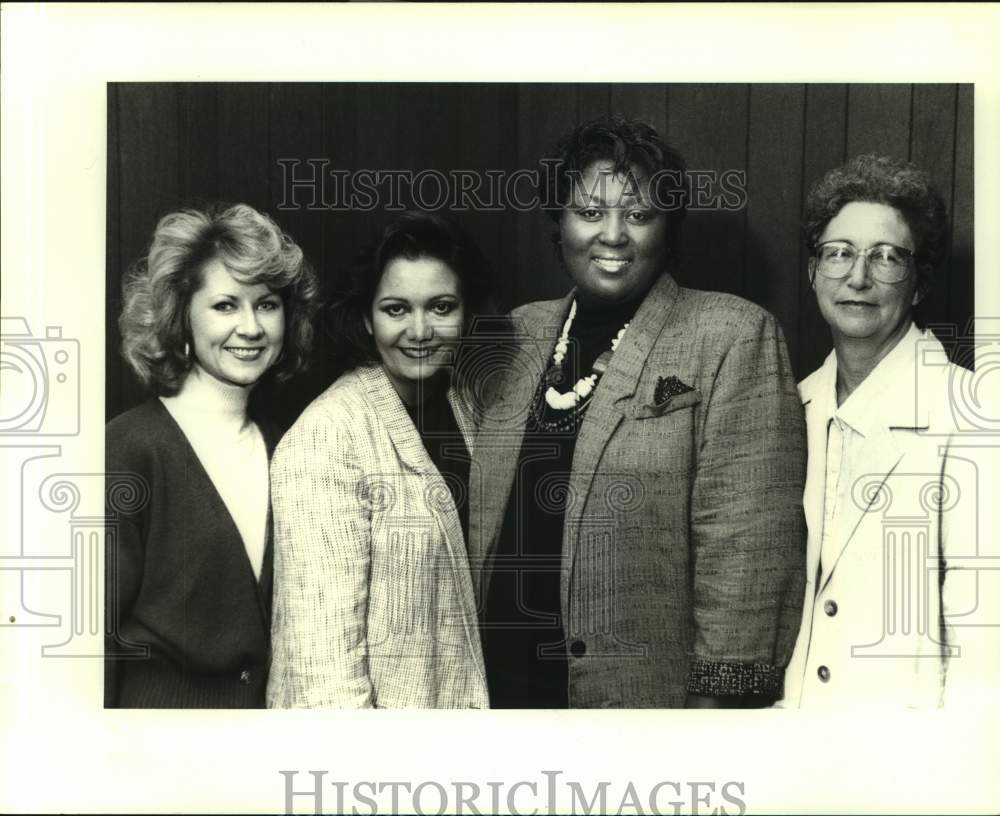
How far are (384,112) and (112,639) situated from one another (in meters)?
1.67

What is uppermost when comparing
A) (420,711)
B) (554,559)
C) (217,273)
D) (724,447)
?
(217,273)

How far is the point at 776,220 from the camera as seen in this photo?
3914 mm

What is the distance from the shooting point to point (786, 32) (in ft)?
12.7

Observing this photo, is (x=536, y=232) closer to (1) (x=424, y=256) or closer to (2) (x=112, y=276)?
(1) (x=424, y=256)

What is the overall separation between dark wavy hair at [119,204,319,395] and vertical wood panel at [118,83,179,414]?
4 centimetres

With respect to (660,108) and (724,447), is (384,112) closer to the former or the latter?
(660,108)

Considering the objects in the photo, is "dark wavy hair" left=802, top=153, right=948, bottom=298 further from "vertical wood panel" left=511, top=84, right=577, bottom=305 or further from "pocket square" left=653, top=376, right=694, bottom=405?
"vertical wood panel" left=511, top=84, right=577, bottom=305

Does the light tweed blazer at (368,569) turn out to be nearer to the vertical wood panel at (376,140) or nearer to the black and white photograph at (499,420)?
the black and white photograph at (499,420)

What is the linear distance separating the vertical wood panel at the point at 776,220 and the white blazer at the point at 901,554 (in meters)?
0.22

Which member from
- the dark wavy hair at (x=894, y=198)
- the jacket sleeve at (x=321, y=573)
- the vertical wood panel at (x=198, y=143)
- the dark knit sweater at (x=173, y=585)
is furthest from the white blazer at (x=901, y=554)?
the vertical wood panel at (x=198, y=143)

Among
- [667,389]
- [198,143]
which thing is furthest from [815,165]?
[198,143]

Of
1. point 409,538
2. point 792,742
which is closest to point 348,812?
point 409,538

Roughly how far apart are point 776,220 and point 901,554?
3.31 feet

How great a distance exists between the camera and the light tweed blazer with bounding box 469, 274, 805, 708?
383cm
